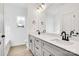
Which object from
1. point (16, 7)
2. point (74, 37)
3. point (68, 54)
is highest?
point (16, 7)

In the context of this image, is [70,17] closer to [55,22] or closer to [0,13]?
[55,22]

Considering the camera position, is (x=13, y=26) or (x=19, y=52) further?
(x=13, y=26)

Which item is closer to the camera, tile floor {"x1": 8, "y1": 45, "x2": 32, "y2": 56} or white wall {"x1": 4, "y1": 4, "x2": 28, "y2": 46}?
tile floor {"x1": 8, "y1": 45, "x2": 32, "y2": 56}

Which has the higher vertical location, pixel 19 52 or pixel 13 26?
pixel 13 26

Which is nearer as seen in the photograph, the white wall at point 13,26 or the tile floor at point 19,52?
the tile floor at point 19,52

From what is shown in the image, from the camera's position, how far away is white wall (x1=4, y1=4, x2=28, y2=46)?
4.00 meters

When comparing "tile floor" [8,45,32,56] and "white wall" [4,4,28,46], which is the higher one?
"white wall" [4,4,28,46]

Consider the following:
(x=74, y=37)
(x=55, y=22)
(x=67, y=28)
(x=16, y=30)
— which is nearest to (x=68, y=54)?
(x=74, y=37)

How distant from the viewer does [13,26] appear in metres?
4.20

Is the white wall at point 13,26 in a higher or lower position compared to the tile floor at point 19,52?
higher

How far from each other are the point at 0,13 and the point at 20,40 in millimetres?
3461

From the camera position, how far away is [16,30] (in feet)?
14.2

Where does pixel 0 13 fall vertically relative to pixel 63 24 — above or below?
above

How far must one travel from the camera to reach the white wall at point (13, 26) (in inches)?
157
